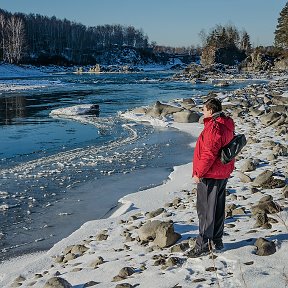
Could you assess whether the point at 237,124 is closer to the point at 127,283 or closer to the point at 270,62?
the point at 127,283

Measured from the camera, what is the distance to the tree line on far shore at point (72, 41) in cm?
9150

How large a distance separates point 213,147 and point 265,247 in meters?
1.16

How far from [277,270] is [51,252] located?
3.10 metres

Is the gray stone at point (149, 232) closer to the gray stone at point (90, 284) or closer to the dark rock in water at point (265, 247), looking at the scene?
the gray stone at point (90, 284)

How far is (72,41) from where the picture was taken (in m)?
142

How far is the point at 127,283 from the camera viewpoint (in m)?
4.21

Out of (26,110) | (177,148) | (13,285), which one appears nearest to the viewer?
(13,285)

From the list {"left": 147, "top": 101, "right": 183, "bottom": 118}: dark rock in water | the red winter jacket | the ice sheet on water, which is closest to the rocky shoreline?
the red winter jacket

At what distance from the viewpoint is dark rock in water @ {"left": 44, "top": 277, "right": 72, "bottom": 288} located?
4.37 m

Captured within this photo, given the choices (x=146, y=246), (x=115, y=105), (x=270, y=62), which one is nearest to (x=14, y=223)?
(x=146, y=246)

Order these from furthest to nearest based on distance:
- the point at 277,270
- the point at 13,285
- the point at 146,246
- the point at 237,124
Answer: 1. the point at 237,124
2. the point at 146,246
3. the point at 13,285
4. the point at 277,270

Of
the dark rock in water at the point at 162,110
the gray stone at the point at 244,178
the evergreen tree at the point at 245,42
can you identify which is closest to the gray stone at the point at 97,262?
the gray stone at the point at 244,178

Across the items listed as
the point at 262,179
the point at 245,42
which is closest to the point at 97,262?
the point at 262,179

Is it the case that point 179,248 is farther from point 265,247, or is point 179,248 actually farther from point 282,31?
point 282,31
